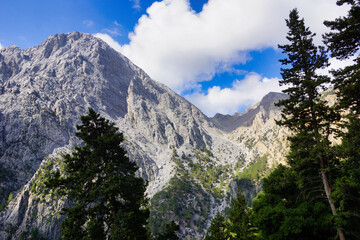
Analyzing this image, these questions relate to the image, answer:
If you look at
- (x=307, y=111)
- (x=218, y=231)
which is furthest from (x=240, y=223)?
(x=307, y=111)

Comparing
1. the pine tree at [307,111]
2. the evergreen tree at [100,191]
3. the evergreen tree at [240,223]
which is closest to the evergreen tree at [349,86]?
the pine tree at [307,111]

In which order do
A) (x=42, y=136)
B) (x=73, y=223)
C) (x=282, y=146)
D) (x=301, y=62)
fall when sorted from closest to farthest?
(x=73, y=223) → (x=301, y=62) → (x=42, y=136) → (x=282, y=146)

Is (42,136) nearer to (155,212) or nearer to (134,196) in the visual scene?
(155,212)

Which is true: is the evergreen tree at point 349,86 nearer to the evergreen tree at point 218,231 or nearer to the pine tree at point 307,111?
the pine tree at point 307,111

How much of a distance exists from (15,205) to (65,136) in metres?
71.8

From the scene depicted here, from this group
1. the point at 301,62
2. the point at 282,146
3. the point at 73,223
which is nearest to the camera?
the point at 73,223

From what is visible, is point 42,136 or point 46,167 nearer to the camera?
point 46,167

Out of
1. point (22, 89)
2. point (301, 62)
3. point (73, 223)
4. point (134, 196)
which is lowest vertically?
point (73, 223)

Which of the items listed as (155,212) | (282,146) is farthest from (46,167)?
(282,146)

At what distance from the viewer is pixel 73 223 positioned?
14102mm

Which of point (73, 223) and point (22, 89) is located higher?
point (22, 89)

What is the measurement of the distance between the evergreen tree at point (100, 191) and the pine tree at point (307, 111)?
12489 mm

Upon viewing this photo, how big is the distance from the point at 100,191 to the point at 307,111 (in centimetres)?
1686

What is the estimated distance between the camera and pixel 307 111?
16.5 m
